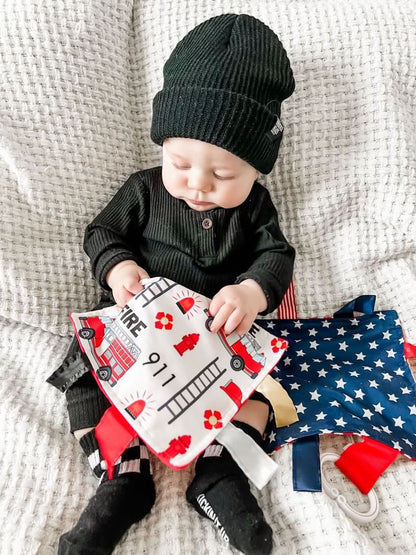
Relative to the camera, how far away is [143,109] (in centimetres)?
107

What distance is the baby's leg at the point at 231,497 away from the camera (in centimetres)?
69

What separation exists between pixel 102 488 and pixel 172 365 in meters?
0.20

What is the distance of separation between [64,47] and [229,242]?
18.9 inches

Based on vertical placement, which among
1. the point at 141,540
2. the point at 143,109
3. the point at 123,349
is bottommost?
the point at 141,540

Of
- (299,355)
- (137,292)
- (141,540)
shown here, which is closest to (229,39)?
(137,292)

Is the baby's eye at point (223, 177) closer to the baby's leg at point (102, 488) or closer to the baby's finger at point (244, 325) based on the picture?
the baby's finger at point (244, 325)

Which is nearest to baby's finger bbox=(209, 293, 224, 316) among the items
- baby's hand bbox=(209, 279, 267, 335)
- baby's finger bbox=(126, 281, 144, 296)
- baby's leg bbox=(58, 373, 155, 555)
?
baby's hand bbox=(209, 279, 267, 335)

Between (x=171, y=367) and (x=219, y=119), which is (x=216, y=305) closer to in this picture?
(x=171, y=367)

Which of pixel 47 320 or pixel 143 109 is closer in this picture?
pixel 47 320

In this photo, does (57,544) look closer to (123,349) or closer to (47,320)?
(123,349)

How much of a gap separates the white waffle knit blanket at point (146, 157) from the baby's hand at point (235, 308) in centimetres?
22

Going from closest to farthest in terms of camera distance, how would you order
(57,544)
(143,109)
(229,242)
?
(57,544)
(229,242)
(143,109)

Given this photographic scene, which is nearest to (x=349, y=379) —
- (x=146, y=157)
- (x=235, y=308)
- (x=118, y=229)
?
(x=235, y=308)

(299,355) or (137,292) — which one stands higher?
(137,292)
